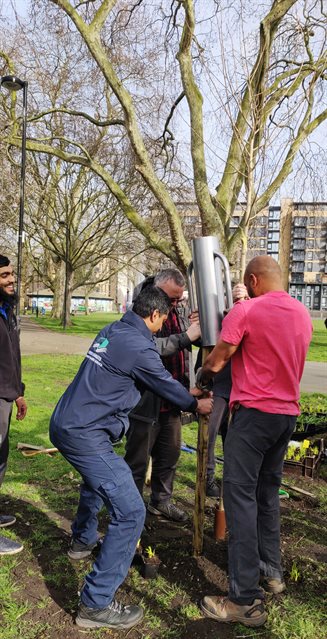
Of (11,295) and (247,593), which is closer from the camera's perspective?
(247,593)

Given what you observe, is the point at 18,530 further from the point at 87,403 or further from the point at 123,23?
the point at 123,23

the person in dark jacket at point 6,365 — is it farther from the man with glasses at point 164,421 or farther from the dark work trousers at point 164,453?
the dark work trousers at point 164,453

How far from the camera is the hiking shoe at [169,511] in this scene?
432 centimetres

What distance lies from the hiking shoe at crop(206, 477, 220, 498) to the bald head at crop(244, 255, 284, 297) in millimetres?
2525

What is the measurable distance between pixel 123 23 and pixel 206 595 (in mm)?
13268

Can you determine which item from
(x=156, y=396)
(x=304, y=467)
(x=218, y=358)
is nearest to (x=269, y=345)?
(x=218, y=358)

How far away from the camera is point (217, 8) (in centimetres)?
1053

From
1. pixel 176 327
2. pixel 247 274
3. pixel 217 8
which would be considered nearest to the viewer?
pixel 247 274

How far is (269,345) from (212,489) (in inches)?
99.2

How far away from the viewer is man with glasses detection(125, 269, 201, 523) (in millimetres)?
3893

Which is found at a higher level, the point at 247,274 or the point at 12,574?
the point at 247,274

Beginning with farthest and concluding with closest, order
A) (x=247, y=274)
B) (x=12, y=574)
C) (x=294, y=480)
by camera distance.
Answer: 1. (x=294, y=480)
2. (x=12, y=574)
3. (x=247, y=274)

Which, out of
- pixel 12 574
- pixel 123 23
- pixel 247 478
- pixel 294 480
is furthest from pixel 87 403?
pixel 123 23

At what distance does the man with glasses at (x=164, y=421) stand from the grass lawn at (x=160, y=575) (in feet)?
0.89
